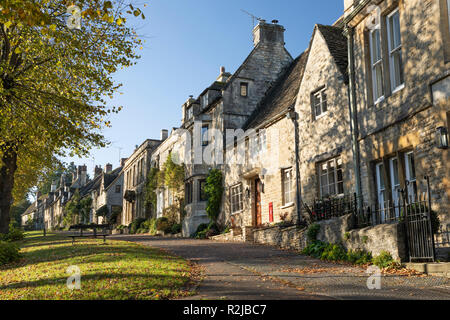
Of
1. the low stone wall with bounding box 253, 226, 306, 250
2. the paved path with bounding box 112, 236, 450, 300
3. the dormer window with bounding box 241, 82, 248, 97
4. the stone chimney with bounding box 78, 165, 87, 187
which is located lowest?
the paved path with bounding box 112, 236, 450, 300

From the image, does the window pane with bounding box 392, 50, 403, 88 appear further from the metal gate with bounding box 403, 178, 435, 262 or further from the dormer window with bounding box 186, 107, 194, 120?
the dormer window with bounding box 186, 107, 194, 120

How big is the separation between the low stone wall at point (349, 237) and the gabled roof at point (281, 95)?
5.89 m

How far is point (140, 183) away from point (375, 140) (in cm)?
3467

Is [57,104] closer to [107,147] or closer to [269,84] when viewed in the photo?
[107,147]

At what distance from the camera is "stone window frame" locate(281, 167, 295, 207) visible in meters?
18.5

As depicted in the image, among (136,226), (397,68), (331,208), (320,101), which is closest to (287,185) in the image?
(320,101)

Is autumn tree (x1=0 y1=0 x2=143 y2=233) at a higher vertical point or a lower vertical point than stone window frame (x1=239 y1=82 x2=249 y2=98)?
lower

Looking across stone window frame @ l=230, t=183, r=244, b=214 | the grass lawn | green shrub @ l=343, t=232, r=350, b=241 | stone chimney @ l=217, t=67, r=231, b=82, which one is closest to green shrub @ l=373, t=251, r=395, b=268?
green shrub @ l=343, t=232, r=350, b=241

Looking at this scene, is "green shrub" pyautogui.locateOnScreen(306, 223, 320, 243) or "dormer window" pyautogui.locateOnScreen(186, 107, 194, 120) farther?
"dormer window" pyautogui.locateOnScreen(186, 107, 194, 120)

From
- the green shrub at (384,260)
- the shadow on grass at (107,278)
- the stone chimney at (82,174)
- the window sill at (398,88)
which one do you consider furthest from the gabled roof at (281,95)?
the stone chimney at (82,174)

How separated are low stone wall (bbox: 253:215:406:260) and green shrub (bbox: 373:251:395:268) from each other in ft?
0.34

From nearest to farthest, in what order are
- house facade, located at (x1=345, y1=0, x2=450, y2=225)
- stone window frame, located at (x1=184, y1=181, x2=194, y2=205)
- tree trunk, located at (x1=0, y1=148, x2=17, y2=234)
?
house facade, located at (x1=345, y1=0, x2=450, y2=225)
tree trunk, located at (x1=0, y1=148, x2=17, y2=234)
stone window frame, located at (x1=184, y1=181, x2=194, y2=205)

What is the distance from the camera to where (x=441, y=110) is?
9891 millimetres
